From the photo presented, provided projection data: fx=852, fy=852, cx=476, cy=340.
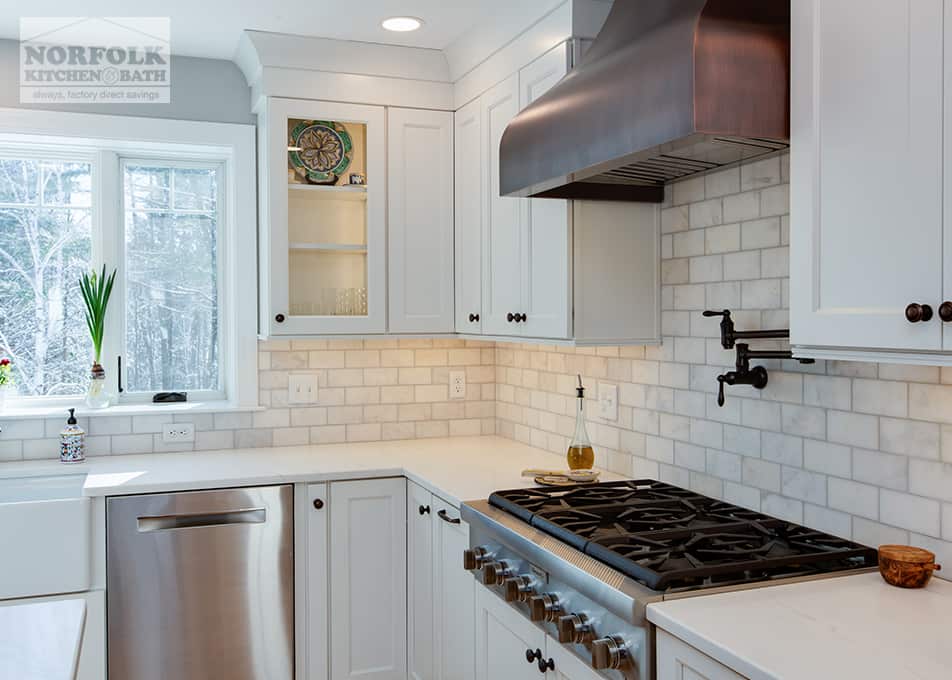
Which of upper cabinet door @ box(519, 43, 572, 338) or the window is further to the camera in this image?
the window

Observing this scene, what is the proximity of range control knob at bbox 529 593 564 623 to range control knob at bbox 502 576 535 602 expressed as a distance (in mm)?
49

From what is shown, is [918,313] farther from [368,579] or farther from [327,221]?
[327,221]

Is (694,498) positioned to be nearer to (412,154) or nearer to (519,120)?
(519,120)

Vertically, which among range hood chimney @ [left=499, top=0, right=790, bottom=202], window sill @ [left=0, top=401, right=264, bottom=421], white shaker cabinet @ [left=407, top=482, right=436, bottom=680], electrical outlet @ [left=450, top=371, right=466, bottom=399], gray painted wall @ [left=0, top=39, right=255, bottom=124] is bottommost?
white shaker cabinet @ [left=407, top=482, right=436, bottom=680]

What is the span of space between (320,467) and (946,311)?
2224mm

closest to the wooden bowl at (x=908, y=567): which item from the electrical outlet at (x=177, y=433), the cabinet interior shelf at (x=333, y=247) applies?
the cabinet interior shelf at (x=333, y=247)

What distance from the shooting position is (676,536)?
77.0 inches

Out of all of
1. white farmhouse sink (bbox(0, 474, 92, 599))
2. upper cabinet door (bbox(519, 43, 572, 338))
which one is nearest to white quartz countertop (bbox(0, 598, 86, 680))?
white farmhouse sink (bbox(0, 474, 92, 599))

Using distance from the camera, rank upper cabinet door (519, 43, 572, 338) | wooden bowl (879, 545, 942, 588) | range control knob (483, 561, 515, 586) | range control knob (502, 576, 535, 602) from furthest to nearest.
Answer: upper cabinet door (519, 43, 572, 338) < range control knob (483, 561, 515, 586) < range control knob (502, 576, 535, 602) < wooden bowl (879, 545, 942, 588)

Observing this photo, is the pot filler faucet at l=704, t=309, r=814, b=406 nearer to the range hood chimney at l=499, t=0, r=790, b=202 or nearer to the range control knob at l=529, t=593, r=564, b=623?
the range hood chimney at l=499, t=0, r=790, b=202

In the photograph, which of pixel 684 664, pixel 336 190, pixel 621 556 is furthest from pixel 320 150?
pixel 684 664

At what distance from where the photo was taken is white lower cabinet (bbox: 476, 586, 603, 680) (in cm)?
192

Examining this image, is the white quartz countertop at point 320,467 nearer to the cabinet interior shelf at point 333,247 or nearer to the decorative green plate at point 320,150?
the cabinet interior shelf at point 333,247

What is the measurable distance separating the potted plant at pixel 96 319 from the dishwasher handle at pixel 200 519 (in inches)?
30.2
